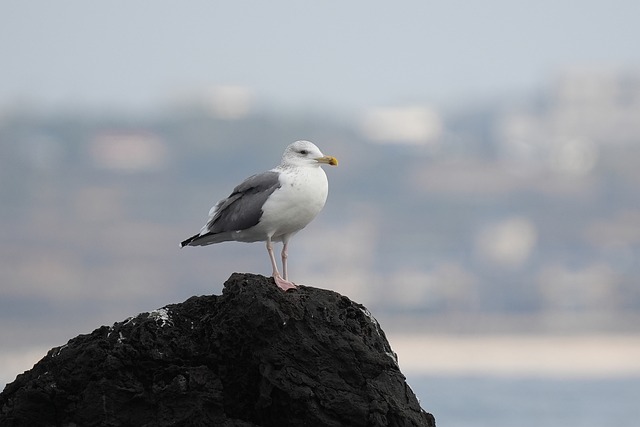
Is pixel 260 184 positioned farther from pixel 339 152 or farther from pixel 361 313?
pixel 339 152

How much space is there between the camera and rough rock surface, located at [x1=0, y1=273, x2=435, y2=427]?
630cm

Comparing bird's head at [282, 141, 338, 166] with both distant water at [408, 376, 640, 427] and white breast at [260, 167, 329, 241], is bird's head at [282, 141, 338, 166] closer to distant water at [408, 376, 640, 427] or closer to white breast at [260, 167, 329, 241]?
white breast at [260, 167, 329, 241]

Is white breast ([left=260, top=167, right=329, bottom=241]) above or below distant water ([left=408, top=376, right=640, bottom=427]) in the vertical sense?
below

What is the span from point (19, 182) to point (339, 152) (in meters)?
17.3

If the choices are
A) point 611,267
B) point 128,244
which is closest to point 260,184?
point 128,244

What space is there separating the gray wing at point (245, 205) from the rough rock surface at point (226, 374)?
0.94 metres

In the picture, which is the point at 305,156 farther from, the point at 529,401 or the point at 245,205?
the point at 529,401

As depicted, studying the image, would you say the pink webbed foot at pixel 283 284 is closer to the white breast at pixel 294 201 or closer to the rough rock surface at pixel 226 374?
the rough rock surface at pixel 226 374

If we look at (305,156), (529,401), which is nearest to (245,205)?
(305,156)

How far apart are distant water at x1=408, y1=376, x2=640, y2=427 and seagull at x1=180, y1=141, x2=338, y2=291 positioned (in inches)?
1003

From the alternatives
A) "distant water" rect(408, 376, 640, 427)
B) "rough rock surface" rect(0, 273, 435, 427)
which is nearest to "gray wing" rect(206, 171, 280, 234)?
"rough rock surface" rect(0, 273, 435, 427)

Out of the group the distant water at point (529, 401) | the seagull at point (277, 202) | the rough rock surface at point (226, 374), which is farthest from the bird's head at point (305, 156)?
the distant water at point (529, 401)

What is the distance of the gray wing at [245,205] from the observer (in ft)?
24.4

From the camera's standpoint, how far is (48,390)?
20.9 feet
